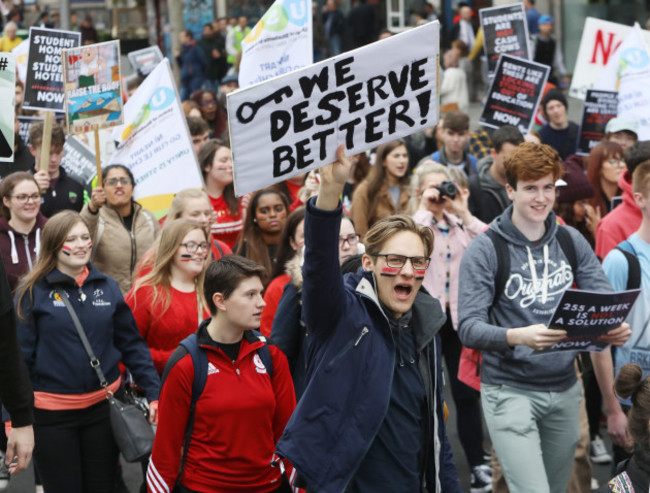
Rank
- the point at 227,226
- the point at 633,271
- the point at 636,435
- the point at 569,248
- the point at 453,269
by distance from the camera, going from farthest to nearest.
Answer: the point at 227,226 < the point at 453,269 < the point at 633,271 < the point at 569,248 < the point at 636,435

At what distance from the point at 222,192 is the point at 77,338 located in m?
2.96

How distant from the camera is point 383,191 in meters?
8.14

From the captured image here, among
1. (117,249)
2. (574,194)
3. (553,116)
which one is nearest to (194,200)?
(117,249)

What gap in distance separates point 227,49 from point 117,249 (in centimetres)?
1789

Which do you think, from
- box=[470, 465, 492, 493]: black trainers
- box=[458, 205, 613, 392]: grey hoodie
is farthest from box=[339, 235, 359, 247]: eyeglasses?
box=[470, 465, 492, 493]: black trainers

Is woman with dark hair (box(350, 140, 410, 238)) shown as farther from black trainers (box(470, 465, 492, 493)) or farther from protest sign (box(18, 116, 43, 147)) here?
protest sign (box(18, 116, 43, 147))

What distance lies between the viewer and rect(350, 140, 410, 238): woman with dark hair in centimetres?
796

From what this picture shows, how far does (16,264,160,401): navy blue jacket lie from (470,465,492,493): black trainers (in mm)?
2143

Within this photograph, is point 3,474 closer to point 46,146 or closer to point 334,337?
point 334,337

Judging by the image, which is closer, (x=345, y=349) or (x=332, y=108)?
(x=332, y=108)

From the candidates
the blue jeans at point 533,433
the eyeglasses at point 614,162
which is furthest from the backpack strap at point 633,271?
the eyeglasses at point 614,162

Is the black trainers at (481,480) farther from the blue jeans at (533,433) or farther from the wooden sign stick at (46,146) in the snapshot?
the wooden sign stick at (46,146)

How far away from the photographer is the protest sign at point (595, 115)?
9297 millimetres

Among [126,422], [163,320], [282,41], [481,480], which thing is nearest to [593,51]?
[282,41]
